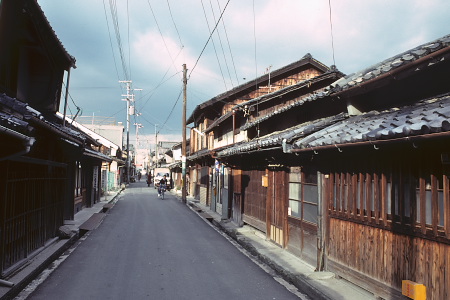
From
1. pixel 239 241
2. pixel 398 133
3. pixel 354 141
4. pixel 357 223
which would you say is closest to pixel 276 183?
pixel 239 241

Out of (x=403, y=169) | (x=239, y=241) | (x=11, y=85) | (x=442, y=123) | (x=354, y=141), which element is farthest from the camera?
(x=239, y=241)

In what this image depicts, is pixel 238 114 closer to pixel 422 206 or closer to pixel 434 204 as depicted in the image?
pixel 422 206

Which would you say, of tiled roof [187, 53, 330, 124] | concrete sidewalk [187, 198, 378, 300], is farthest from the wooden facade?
tiled roof [187, 53, 330, 124]

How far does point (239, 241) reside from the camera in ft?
44.8

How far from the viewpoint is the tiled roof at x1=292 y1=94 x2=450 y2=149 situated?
5.14 meters

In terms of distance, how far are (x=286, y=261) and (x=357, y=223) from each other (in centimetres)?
313

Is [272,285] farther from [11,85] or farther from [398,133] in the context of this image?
[11,85]

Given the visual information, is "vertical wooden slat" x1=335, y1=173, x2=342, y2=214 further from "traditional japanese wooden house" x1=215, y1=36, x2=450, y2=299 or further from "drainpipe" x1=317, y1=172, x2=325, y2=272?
"drainpipe" x1=317, y1=172, x2=325, y2=272

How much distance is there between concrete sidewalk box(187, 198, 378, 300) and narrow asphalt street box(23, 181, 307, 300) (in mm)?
363

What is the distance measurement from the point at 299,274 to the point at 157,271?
11.3 feet

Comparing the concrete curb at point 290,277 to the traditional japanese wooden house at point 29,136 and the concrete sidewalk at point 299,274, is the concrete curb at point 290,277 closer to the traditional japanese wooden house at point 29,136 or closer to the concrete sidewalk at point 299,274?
the concrete sidewalk at point 299,274

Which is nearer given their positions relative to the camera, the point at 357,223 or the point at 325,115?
the point at 357,223

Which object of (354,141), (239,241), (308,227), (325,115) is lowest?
(239,241)

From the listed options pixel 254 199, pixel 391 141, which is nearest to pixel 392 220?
pixel 391 141
